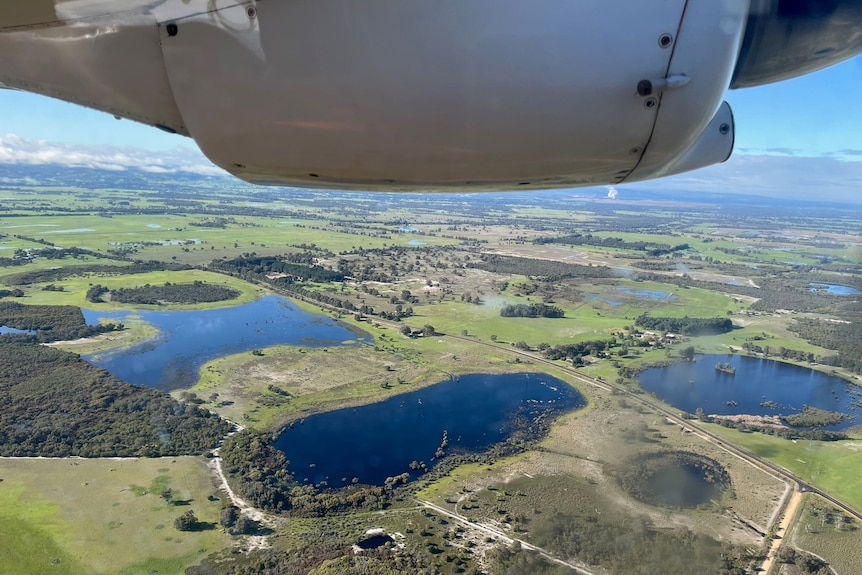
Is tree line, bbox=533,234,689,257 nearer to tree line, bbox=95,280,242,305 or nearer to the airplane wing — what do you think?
tree line, bbox=95,280,242,305

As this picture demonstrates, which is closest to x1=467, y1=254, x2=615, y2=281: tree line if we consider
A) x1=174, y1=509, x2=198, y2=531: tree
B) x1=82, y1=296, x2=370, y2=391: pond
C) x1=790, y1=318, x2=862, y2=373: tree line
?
x1=790, y1=318, x2=862, y2=373: tree line

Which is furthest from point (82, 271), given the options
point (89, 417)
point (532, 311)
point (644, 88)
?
point (644, 88)

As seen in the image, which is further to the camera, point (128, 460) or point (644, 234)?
point (644, 234)

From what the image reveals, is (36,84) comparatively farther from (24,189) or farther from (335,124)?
(24,189)

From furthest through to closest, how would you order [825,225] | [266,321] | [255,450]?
1. [825,225]
2. [266,321]
3. [255,450]

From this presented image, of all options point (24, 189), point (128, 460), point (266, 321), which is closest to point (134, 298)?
point (266, 321)

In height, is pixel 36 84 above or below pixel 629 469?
above
